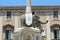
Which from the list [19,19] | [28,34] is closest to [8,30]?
[19,19]

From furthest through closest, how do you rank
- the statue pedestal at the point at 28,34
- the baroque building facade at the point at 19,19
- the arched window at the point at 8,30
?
the arched window at the point at 8,30 < the baroque building facade at the point at 19,19 < the statue pedestal at the point at 28,34

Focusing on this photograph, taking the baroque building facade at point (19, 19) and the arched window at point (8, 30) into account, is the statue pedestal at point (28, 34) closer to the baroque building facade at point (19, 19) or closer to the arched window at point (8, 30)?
the baroque building facade at point (19, 19)

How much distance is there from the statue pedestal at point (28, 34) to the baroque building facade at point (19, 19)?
22.3 metres

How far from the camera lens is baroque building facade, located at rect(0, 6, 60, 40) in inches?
1401

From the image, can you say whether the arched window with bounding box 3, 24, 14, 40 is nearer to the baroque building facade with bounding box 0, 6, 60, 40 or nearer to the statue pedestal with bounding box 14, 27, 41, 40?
the baroque building facade with bounding box 0, 6, 60, 40

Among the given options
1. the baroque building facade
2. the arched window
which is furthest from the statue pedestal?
the arched window

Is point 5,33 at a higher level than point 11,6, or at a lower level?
lower

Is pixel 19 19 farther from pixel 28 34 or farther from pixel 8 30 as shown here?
pixel 28 34

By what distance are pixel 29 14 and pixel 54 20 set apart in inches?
894

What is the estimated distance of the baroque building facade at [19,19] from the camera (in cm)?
3559

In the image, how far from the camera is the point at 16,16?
3631cm

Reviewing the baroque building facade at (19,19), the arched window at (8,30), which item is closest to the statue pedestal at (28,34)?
the baroque building facade at (19,19)
